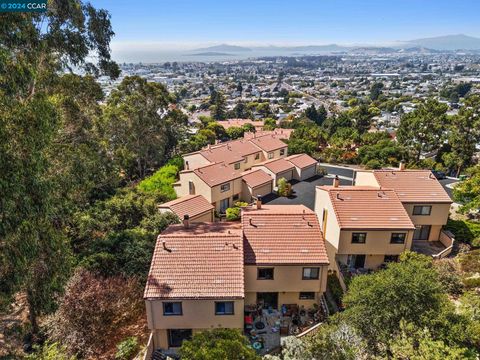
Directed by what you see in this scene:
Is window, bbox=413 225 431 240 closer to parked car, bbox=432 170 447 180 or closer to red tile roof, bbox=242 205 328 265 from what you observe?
red tile roof, bbox=242 205 328 265

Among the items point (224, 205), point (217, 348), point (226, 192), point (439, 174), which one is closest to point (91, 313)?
point (217, 348)

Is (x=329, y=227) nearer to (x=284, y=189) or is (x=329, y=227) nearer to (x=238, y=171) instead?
(x=284, y=189)

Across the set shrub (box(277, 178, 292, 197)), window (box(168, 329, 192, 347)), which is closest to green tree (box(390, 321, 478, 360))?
window (box(168, 329, 192, 347))

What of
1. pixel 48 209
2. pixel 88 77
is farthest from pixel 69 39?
pixel 48 209

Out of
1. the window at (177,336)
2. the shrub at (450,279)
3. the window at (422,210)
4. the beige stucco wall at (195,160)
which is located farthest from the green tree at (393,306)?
the beige stucco wall at (195,160)

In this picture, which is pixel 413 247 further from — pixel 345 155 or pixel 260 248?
pixel 345 155
